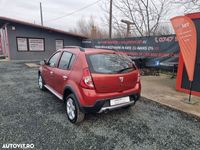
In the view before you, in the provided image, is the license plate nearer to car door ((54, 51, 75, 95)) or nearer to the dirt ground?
car door ((54, 51, 75, 95))

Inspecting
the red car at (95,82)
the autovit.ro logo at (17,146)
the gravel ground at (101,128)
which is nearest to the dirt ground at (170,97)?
the gravel ground at (101,128)

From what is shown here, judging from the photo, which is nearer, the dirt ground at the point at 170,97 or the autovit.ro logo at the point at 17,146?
the autovit.ro logo at the point at 17,146

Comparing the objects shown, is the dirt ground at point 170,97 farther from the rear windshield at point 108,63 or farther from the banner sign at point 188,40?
the rear windshield at point 108,63

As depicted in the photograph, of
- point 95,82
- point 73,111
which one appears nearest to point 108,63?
point 95,82

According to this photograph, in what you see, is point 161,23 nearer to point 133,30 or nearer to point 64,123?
point 133,30

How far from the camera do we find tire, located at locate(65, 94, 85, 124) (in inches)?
122

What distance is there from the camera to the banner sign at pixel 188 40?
431 centimetres

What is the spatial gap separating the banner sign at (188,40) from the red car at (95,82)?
6.32 feet

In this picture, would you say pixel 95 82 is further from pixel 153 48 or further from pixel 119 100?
pixel 153 48

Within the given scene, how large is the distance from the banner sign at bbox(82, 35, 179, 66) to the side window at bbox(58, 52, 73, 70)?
5.57 meters

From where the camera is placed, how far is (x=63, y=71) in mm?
3570

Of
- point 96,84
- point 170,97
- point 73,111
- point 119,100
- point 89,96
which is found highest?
point 96,84

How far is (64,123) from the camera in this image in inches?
128

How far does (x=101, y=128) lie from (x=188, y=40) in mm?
3454
